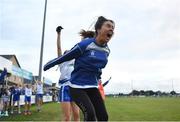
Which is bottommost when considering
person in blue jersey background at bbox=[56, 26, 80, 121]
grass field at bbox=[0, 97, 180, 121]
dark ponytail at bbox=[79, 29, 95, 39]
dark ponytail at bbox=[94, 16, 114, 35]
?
grass field at bbox=[0, 97, 180, 121]

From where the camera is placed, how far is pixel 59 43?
30.8 ft

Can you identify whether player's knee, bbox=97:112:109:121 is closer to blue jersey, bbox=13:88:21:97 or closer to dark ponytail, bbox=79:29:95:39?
dark ponytail, bbox=79:29:95:39

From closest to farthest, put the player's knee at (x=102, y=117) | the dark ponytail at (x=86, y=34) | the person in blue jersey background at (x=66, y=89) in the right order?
the player's knee at (x=102, y=117) < the dark ponytail at (x=86, y=34) < the person in blue jersey background at (x=66, y=89)

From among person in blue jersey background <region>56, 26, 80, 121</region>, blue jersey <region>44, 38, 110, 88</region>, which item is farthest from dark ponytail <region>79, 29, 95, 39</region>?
person in blue jersey background <region>56, 26, 80, 121</region>

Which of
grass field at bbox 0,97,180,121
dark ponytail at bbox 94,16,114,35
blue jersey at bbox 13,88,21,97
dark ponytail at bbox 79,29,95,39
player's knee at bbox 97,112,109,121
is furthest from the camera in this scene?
blue jersey at bbox 13,88,21,97

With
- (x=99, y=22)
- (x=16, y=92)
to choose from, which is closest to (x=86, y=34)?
(x=99, y=22)

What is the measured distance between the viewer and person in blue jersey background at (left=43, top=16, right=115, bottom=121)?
23.4 ft

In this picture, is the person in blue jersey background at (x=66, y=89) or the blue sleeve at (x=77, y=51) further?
the person in blue jersey background at (x=66, y=89)

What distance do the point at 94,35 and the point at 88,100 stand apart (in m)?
1.26

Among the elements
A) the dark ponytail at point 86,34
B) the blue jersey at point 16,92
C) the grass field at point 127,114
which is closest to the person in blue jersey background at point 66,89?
the dark ponytail at point 86,34

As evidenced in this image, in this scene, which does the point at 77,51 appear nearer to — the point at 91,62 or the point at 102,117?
the point at 91,62

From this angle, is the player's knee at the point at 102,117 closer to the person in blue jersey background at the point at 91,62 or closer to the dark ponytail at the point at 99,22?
the person in blue jersey background at the point at 91,62

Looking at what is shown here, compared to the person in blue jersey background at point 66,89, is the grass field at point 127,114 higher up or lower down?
lower down

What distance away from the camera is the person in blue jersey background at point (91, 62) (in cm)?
712
